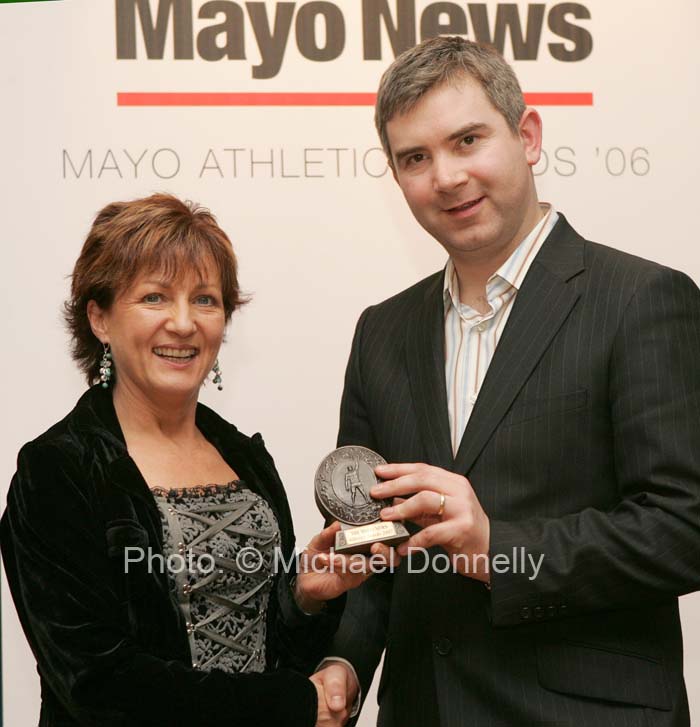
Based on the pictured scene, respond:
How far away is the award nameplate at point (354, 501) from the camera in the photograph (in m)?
2.22

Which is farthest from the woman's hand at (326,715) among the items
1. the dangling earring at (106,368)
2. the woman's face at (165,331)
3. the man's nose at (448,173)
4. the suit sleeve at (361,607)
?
the man's nose at (448,173)

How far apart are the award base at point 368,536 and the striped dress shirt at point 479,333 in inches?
10.6

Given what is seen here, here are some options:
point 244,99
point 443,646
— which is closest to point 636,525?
point 443,646

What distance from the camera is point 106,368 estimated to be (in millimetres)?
2576

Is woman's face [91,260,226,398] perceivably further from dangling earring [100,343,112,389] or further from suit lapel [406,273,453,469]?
suit lapel [406,273,453,469]

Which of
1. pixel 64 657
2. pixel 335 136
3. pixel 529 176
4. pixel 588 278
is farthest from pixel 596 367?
pixel 335 136

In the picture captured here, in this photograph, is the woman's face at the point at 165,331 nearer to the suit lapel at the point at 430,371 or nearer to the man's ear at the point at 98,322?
the man's ear at the point at 98,322

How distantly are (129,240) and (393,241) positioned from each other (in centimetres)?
127

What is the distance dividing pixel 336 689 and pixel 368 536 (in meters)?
0.49

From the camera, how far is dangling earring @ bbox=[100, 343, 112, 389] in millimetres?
2574

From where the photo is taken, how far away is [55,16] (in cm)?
346

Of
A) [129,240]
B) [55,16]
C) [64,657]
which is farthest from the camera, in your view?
[55,16]

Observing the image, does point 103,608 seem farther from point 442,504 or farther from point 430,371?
point 430,371

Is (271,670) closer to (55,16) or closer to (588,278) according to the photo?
(588,278)
